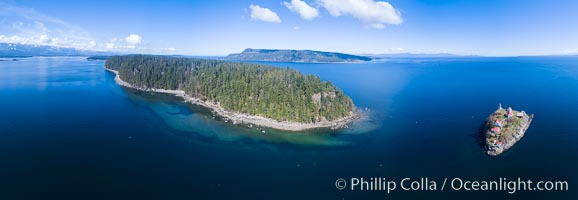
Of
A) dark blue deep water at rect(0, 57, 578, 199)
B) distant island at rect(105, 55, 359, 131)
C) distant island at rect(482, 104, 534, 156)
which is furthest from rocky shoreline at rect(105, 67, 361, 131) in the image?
distant island at rect(482, 104, 534, 156)

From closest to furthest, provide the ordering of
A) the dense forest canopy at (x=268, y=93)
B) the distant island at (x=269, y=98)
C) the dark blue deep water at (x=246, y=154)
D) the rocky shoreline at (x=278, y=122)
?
the dark blue deep water at (x=246, y=154)
the rocky shoreline at (x=278, y=122)
the distant island at (x=269, y=98)
the dense forest canopy at (x=268, y=93)

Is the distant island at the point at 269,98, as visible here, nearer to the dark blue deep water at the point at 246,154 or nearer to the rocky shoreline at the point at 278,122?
the rocky shoreline at the point at 278,122

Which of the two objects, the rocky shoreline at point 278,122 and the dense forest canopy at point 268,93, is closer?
the rocky shoreline at point 278,122

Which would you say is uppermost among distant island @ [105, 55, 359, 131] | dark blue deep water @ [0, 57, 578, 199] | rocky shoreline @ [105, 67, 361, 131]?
distant island @ [105, 55, 359, 131]

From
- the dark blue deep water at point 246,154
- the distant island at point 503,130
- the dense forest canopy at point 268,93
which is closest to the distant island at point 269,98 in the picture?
the dense forest canopy at point 268,93

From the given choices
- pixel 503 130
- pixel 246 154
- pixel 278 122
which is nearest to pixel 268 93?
pixel 278 122

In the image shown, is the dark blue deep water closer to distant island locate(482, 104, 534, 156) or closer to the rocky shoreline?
distant island locate(482, 104, 534, 156)

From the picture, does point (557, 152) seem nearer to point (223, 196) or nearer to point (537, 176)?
point (537, 176)

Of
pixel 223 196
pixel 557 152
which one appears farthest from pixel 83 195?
pixel 557 152
